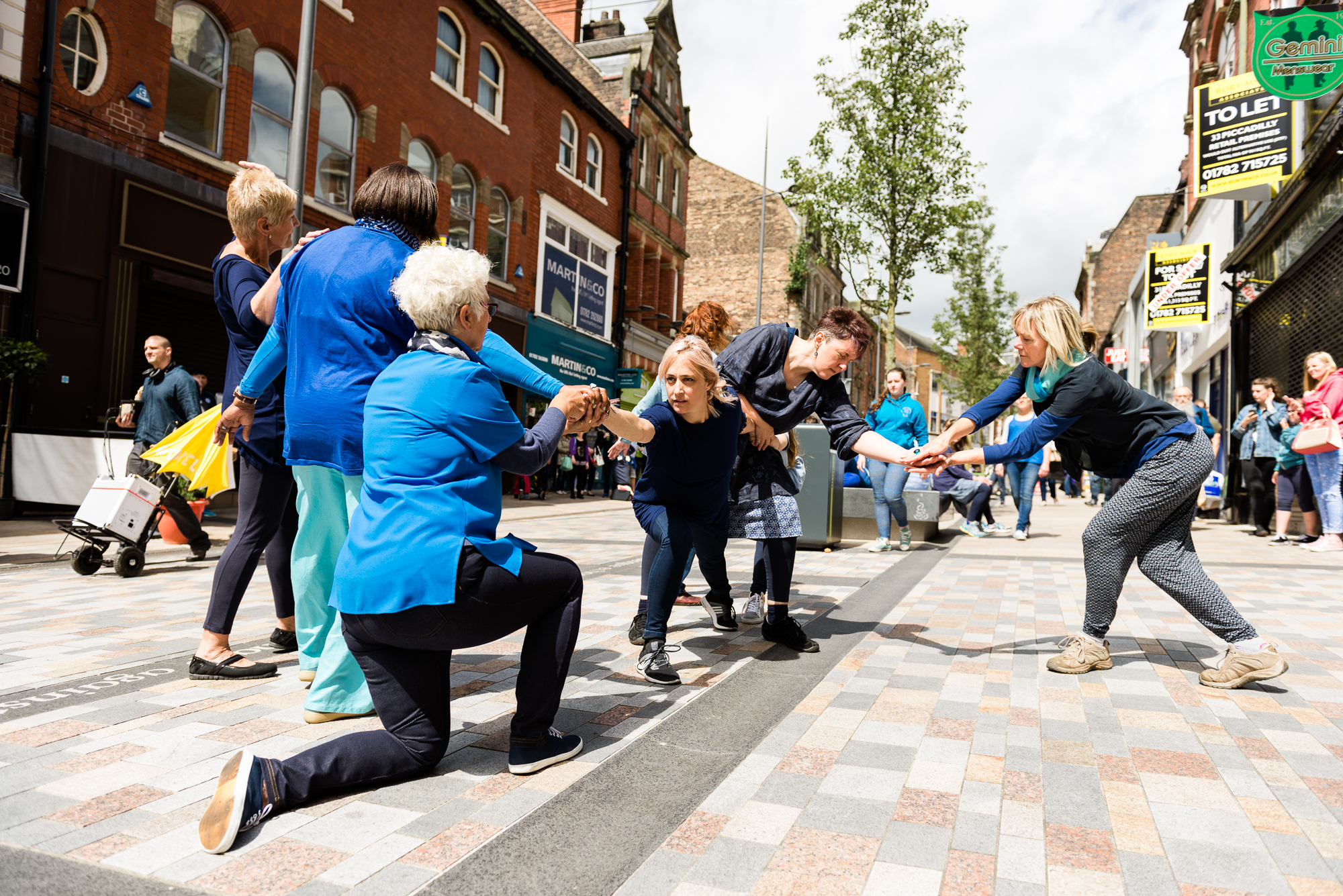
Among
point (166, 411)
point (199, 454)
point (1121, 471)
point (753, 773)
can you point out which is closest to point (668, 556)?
point (753, 773)

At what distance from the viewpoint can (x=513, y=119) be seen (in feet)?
68.8

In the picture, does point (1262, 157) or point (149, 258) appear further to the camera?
point (1262, 157)

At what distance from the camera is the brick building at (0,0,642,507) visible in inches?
413

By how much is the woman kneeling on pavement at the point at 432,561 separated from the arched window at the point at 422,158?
16207 mm

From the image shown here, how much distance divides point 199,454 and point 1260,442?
1234 centimetres

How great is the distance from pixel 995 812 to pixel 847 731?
2.56 feet

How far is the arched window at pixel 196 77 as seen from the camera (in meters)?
12.1

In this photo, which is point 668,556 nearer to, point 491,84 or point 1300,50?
point 1300,50

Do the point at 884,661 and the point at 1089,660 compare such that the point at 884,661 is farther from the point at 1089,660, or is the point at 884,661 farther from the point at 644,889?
the point at 644,889

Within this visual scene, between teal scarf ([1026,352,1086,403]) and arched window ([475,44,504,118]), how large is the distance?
1814cm

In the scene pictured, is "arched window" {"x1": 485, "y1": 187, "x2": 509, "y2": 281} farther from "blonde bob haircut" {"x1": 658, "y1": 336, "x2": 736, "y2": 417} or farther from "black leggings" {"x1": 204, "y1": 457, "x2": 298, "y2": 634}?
"blonde bob haircut" {"x1": 658, "y1": 336, "x2": 736, "y2": 417}

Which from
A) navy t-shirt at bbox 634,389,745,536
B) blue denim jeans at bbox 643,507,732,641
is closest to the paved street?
Answer: blue denim jeans at bbox 643,507,732,641

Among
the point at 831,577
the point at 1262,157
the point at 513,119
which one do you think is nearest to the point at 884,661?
the point at 831,577

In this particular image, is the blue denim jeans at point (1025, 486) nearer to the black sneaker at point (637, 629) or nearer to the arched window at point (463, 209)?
the black sneaker at point (637, 629)
